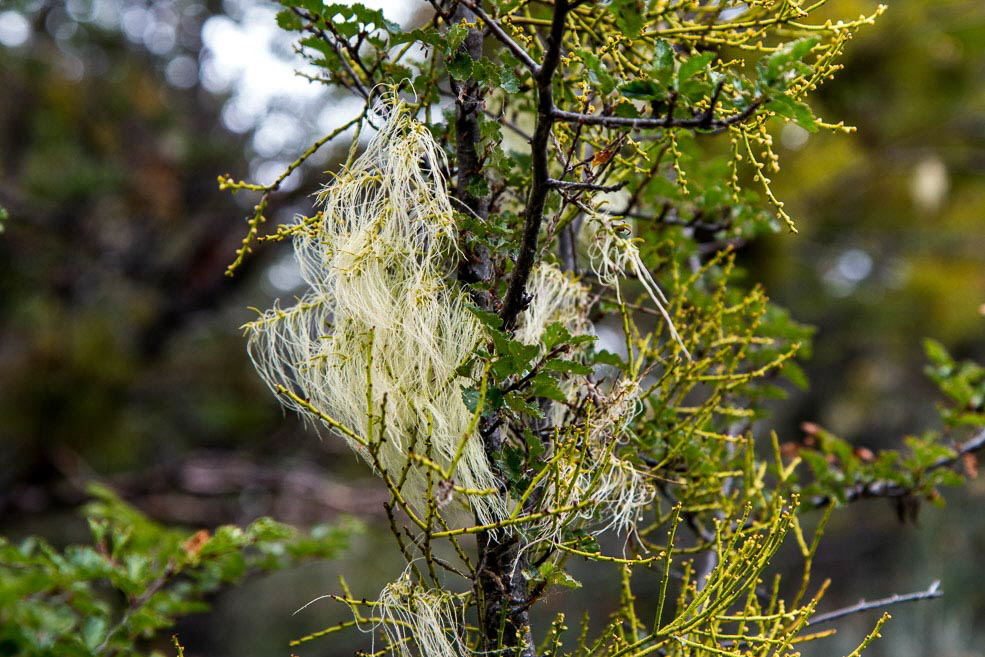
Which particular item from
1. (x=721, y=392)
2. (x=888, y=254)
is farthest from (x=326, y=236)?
(x=888, y=254)

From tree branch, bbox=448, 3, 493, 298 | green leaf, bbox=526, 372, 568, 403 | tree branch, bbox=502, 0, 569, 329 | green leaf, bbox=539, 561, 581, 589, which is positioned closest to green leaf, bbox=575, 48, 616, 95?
tree branch, bbox=502, 0, 569, 329

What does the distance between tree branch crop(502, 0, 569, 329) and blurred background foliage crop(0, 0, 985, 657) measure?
164 centimetres

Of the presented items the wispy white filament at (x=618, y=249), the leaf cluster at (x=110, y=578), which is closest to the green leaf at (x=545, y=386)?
the wispy white filament at (x=618, y=249)

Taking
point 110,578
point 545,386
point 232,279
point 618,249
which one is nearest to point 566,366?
point 545,386

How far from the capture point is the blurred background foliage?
3064 millimetres

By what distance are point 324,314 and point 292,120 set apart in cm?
391

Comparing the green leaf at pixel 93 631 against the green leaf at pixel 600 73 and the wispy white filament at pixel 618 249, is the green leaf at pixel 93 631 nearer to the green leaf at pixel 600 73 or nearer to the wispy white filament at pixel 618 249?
the wispy white filament at pixel 618 249

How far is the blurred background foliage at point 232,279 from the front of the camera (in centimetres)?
306

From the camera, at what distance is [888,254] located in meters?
3.65

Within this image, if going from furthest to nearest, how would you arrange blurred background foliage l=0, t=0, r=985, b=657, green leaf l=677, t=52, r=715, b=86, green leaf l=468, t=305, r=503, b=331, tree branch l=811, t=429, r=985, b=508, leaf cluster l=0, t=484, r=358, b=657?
blurred background foliage l=0, t=0, r=985, b=657 < tree branch l=811, t=429, r=985, b=508 < leaf cluster l=0, t=484, r=358, b=657 < green leaf l=468, t=305, r=503, b=331 < green leaf l=677, t=52, r=715, b=86

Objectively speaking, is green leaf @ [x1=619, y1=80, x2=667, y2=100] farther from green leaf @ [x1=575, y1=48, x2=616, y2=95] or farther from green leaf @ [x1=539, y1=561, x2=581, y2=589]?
green leaf @ [x1=539, y1=561, x2=581, y2=589]

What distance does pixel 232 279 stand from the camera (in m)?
3.69

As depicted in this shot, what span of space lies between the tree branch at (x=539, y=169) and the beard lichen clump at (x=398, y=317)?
5 centimetres

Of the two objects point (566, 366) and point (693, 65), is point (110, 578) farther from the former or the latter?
point (693, 65)
